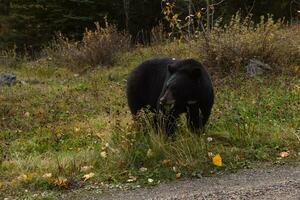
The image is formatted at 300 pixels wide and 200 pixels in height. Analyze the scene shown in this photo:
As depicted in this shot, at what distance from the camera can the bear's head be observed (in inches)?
263

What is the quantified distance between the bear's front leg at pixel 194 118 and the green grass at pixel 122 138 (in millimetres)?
109

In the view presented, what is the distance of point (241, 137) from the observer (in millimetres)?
7312

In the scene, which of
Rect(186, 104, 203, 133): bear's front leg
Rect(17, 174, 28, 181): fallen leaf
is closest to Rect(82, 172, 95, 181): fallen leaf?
Rect(17, 174, 28, 181): fallen leaf

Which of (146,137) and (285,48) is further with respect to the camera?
(285,48)

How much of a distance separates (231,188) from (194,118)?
4.81 feet

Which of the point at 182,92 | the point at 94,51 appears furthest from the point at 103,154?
the point at 94,51

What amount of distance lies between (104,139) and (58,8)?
17562 millimetres

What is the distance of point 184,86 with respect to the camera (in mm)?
6715

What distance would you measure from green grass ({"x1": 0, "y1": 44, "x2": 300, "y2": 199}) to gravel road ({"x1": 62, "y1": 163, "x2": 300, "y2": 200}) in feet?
0.77

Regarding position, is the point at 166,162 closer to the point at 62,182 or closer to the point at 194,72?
the point at 194,72

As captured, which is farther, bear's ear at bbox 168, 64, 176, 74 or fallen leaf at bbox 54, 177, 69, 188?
bear's ear at bbox 168, 64, 176, 74

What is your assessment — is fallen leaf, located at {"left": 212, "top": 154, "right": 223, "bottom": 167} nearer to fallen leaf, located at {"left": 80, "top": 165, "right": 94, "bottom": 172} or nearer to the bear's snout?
the bear's snout

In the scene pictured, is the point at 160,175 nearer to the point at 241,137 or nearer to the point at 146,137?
the point at 146,137

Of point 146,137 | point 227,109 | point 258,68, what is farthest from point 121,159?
point 258,68
